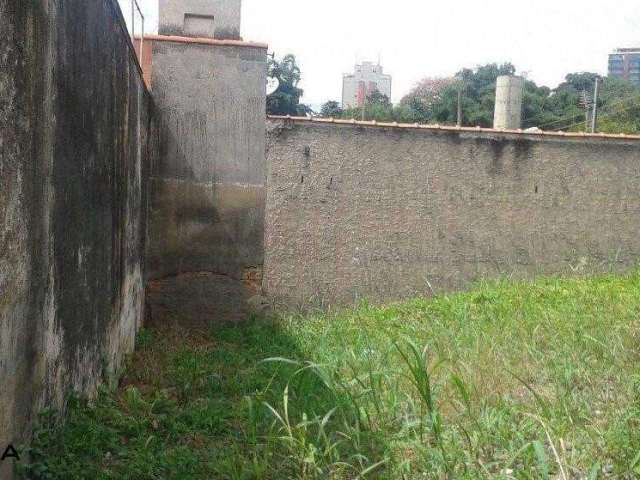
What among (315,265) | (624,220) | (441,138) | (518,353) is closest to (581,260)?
(624,220)

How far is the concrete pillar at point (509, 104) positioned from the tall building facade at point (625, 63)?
4617cm

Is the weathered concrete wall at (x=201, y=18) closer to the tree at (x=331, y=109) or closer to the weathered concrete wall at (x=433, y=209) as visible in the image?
the weathered concrete wall at (x=433, y=209)

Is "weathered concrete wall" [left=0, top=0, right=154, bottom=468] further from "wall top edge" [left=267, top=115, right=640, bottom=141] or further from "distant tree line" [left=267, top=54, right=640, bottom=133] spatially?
"distant tree line" [left=267, top=54, right=640, bottom=133]

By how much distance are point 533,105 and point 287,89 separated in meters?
10.0

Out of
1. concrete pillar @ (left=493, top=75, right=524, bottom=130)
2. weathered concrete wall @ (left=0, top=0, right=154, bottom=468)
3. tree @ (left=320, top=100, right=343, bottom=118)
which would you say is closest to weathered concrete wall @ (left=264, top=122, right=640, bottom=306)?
concrete pillar @ (left=493, top=75, right=524, bottom=130)

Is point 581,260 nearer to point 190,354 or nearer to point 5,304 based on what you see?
point 190,354

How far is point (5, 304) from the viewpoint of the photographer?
2.11 meters

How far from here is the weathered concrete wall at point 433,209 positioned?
736 centimetres

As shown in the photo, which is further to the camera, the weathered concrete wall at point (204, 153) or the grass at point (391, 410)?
the weathered concrete wall at point (204, 153)

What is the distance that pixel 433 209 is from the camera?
7.62 m

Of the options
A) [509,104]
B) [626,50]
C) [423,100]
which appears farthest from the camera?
[626,50]

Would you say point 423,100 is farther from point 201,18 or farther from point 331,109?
point 201,18

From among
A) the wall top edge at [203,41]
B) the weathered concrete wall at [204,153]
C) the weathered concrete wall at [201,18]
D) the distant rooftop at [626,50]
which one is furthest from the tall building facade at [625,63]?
the weathered concrete wall at [204,153]

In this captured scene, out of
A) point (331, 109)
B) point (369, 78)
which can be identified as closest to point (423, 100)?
point (331, 109)
